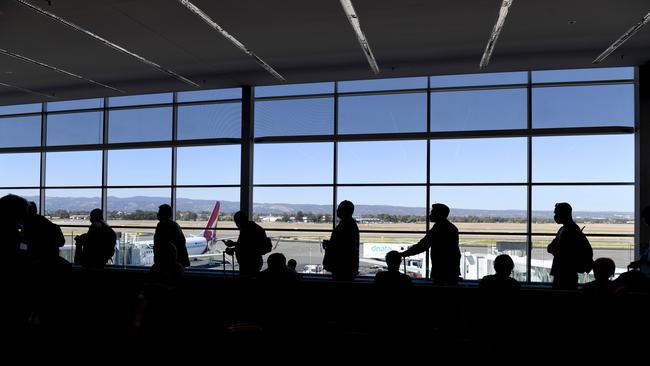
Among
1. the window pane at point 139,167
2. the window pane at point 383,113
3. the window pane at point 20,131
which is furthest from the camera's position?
the window pane at point 20,131

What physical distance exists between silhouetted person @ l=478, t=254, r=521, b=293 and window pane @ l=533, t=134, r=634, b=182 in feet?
19.3

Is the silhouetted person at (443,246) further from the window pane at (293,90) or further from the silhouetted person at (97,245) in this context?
the window pane at (293,90)

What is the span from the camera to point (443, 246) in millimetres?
5250

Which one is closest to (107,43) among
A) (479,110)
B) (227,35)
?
(227,35)

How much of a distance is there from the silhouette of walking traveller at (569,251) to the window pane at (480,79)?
16.5 feet

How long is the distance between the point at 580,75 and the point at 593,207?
104 inches

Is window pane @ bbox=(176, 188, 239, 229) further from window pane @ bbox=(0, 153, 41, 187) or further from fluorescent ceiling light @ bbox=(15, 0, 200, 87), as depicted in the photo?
window pane @ bbox=(0, 153, 41, 187)

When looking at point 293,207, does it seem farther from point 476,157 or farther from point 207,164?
point 476,157

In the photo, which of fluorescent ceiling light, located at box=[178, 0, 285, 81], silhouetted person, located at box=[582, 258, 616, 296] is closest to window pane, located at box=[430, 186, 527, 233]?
fluorescent ceiling light, located at box=[178, 0, 285, 81]

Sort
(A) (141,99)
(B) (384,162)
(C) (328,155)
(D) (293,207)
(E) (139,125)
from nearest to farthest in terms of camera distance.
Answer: (C) (328,155) → (B) (384,162) → (D) (293,207) → (E) (139,125) → (A) (141,99)

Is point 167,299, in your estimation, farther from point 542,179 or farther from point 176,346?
point 542,179

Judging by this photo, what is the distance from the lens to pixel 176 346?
3.55 metres

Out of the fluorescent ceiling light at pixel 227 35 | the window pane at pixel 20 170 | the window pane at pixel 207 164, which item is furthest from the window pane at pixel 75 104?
the fluorescent ceiling light at pixel 227 35

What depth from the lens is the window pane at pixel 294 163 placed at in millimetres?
10188
